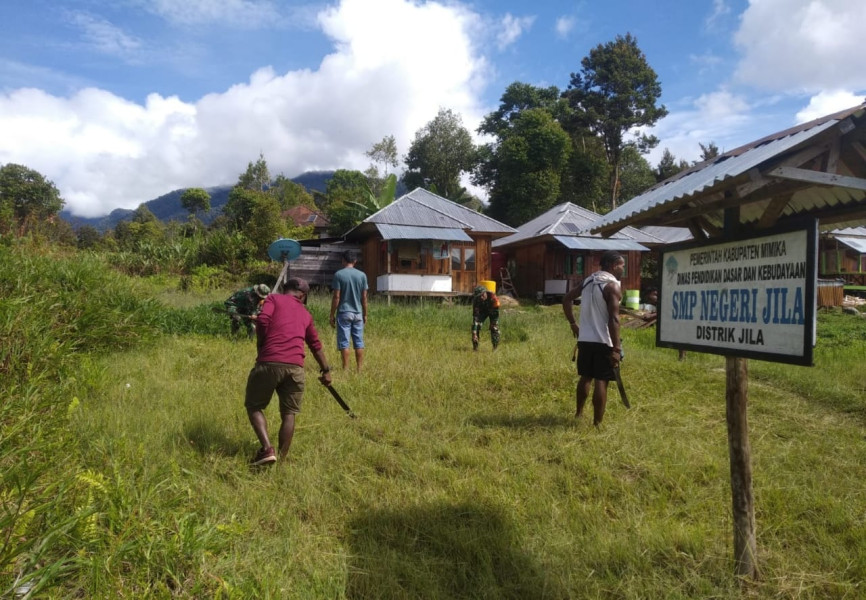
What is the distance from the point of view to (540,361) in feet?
26.3

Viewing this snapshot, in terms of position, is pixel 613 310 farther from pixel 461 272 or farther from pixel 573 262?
pixel 573 262

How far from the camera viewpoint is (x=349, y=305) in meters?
7.20

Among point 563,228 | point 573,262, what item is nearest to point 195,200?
point 563,228

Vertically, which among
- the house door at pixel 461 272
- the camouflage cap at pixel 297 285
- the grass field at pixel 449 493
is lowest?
the grass field at pixel 449 493

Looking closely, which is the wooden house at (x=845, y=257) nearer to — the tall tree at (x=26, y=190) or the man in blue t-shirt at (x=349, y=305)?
the man in blue t-shirt at (x=349, y=305)

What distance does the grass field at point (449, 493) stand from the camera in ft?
8.86

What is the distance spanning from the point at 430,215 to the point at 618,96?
21.6 m

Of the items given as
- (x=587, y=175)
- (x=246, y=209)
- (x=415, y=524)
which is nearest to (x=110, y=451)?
(x=415, y=524)

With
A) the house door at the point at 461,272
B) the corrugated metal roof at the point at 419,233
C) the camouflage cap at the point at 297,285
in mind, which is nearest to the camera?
the camouflage cap at the point at 297,285

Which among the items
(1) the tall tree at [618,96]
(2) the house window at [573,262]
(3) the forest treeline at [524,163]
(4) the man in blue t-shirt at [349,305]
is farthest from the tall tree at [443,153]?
(4) the man in blue t-shirt at [349,305]

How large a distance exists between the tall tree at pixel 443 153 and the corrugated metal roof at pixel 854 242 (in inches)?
821

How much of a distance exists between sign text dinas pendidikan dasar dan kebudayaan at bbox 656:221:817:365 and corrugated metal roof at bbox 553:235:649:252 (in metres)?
18.2

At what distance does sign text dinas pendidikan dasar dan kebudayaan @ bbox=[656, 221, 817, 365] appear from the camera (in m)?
2.25

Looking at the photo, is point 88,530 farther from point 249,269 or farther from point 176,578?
point 249,269
